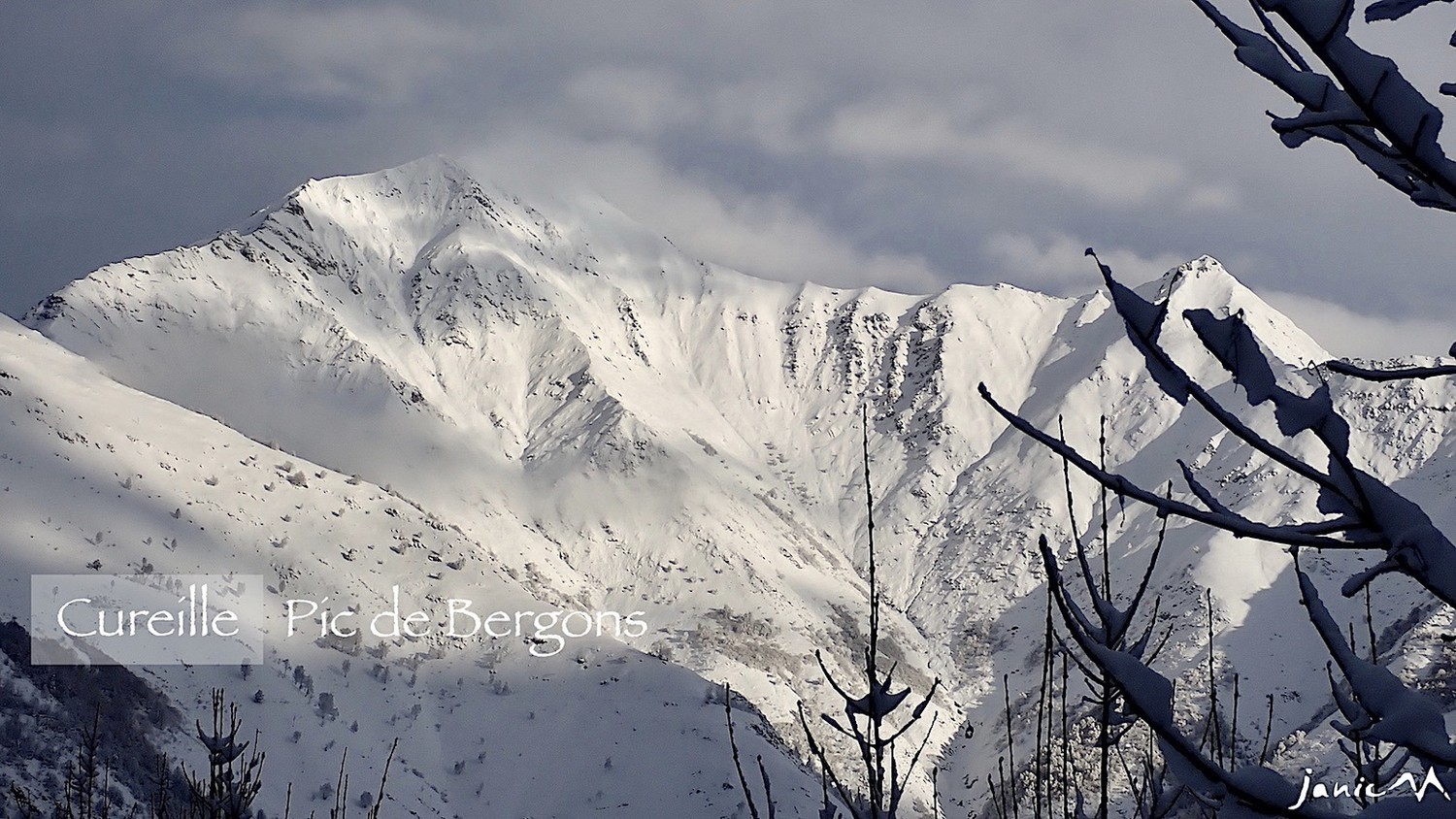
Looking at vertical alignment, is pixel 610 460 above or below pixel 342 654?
above

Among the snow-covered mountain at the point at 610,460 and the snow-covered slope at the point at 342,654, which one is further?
the snow-covered mountain at the point at 610,460

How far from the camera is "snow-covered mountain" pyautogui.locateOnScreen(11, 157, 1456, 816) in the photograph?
2549 inches

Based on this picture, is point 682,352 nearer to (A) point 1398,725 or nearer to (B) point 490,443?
(B) point 490,443

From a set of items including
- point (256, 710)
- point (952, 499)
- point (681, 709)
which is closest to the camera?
point (256, 710)

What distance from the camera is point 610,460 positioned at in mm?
129375

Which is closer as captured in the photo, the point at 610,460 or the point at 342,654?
the point at 342,654

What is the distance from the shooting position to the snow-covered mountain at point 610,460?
64.8 meters

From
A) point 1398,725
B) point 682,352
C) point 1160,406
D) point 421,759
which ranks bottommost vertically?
point 1398,725

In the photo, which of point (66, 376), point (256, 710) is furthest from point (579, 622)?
point (66, 376)

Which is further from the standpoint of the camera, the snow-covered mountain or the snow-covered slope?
the snow-covered mountain

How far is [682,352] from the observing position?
567 ft

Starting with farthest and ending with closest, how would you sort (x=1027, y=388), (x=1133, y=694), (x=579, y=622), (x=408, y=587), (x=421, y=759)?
1. (x=1027, y=388)
2. (x=579, y=622)
3. (x=408, y=587)
4. (x=421, y=759)
5. (x=1133, y=694)

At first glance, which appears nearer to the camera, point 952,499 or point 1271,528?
point 1271,528

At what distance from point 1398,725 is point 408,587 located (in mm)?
77499
